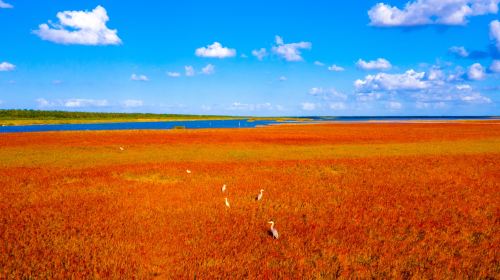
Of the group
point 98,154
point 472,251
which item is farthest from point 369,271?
point 98,154

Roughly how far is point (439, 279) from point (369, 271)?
1.51m

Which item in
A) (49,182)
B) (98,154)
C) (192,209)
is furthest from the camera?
(98,154)

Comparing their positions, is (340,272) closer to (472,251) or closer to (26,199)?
(472,251)

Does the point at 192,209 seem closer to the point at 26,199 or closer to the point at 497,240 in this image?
the point at 26,199

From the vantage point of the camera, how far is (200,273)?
846cm

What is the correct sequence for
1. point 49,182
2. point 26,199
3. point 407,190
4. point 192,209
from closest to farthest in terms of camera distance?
point 192,209 → point 26,199 → point 407,190 → point 49,182

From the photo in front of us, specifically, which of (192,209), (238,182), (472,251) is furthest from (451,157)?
(192,209)

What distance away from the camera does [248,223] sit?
40.4 ft

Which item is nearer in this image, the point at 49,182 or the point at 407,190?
the point at 407,190

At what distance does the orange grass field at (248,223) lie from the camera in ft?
28.8

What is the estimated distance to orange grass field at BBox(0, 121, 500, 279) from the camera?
8.78 meters

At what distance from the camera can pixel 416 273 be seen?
843 cm

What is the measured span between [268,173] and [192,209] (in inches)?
340

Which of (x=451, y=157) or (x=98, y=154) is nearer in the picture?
(x=451, y=157)
